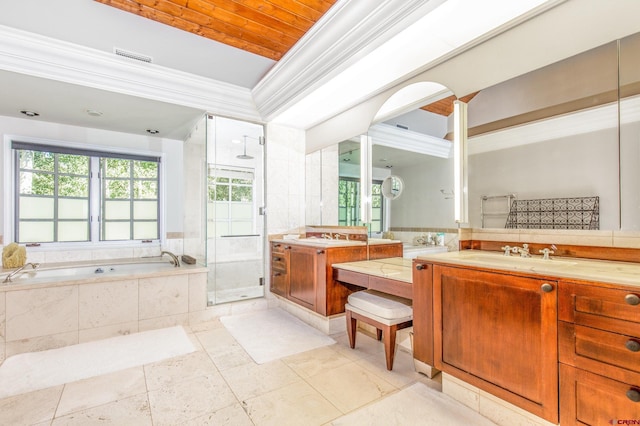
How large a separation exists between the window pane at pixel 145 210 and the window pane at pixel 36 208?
0.90 m

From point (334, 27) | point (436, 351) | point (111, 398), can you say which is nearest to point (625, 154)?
point (436, 351)

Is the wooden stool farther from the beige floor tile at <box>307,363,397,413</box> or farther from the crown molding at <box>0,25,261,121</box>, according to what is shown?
the crown molding at <box>0,25,261,121</box>

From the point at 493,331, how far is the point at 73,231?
4673mm

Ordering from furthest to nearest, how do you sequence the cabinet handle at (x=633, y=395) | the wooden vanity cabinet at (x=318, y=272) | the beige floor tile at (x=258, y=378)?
1. the wooden vanity cabinet at (x=318, y=272)
2. the beige floor tile at (x=258, y=378)
3. the cabinet handle at (x=633, y=395)

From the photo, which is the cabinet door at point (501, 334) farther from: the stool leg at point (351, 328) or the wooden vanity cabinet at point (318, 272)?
the wooden vanity cabinet at point (318, 272)

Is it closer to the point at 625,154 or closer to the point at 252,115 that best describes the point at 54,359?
the point at 252,115

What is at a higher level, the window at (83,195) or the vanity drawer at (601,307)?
the window at (83,195)

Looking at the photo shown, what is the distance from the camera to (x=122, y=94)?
2828mm

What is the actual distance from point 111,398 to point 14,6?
271cm

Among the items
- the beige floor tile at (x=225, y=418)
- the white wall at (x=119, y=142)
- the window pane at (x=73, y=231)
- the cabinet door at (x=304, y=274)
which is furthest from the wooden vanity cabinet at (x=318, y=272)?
the window pane at (x=73, y=231)

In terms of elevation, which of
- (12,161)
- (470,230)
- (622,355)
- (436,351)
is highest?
(12,161)

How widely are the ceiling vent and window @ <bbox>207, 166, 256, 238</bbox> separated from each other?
1.25 m

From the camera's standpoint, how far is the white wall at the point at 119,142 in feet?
11.2

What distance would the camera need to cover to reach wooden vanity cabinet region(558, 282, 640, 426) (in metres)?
1.11
